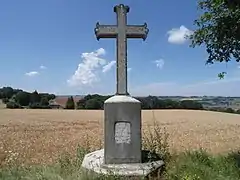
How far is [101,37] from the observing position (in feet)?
29.0

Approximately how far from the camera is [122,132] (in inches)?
317

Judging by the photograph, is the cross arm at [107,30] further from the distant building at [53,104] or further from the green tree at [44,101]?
the green tree at [44,101]

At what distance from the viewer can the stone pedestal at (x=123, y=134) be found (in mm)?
7996

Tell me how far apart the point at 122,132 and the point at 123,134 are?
0.16 feet

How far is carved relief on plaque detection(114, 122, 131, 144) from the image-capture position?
8.03 m

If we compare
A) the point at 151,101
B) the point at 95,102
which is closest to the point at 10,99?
the point at 95,102

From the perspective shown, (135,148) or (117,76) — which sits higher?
(117,76)

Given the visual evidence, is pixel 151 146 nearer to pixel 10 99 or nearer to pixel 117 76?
pixel 117 76

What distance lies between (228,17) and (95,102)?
2121 inches

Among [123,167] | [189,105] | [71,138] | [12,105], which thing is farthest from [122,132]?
[12,105]

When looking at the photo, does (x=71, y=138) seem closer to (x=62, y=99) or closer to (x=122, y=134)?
(x=122, y=134)

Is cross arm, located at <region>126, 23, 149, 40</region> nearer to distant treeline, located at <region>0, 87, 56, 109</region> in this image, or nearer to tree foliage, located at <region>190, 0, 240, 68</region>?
tree foliage, located at <region>190, 0, 240, 68</region>

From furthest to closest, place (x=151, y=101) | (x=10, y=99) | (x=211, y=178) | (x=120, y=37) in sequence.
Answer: (x=10, y=99) → (x=151, y=101) → (x=120, y=37) → (x=211, y=178)

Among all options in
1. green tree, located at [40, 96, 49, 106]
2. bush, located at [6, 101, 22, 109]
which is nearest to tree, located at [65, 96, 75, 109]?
green tree, located at [40, 96, 49, 106]
